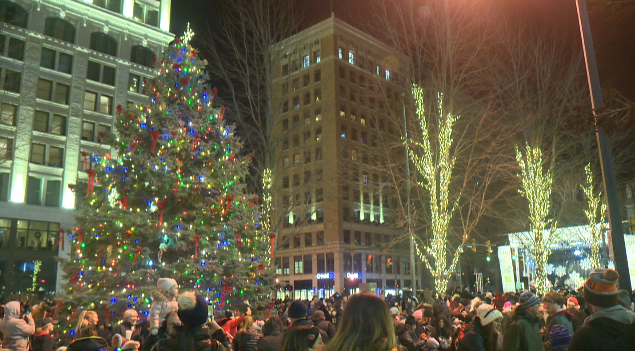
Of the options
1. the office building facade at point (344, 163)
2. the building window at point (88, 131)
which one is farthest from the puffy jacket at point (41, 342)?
the office building facade at point (344, 163)

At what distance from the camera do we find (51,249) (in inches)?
1469

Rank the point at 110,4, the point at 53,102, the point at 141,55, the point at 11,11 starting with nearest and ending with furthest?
the point at 11,11, the point at 53,102, the point at 110,4, the point at 141,55

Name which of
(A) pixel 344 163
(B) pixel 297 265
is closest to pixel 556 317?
(A) pixel 344 163

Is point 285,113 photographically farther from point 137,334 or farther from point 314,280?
point 137,334

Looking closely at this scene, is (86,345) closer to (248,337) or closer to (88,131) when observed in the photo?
(248,337)

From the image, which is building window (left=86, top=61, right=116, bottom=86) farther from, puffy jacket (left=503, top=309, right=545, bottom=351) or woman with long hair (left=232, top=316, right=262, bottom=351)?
puffy jacket (left=503, top=309, right=545, bottom=351)

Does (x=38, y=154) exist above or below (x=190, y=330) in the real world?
above

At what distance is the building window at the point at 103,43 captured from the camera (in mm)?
41853

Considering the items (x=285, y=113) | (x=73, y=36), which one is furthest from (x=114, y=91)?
(x=285, y=113)

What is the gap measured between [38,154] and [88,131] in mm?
4409

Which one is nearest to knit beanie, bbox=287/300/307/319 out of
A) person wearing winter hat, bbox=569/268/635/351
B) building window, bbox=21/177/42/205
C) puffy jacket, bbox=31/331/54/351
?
person wearing winter hat, bbox=569/268/635/351

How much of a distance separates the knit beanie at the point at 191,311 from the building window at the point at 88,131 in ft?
134

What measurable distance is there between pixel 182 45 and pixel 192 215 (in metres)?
5.43

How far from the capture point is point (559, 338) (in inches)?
214
